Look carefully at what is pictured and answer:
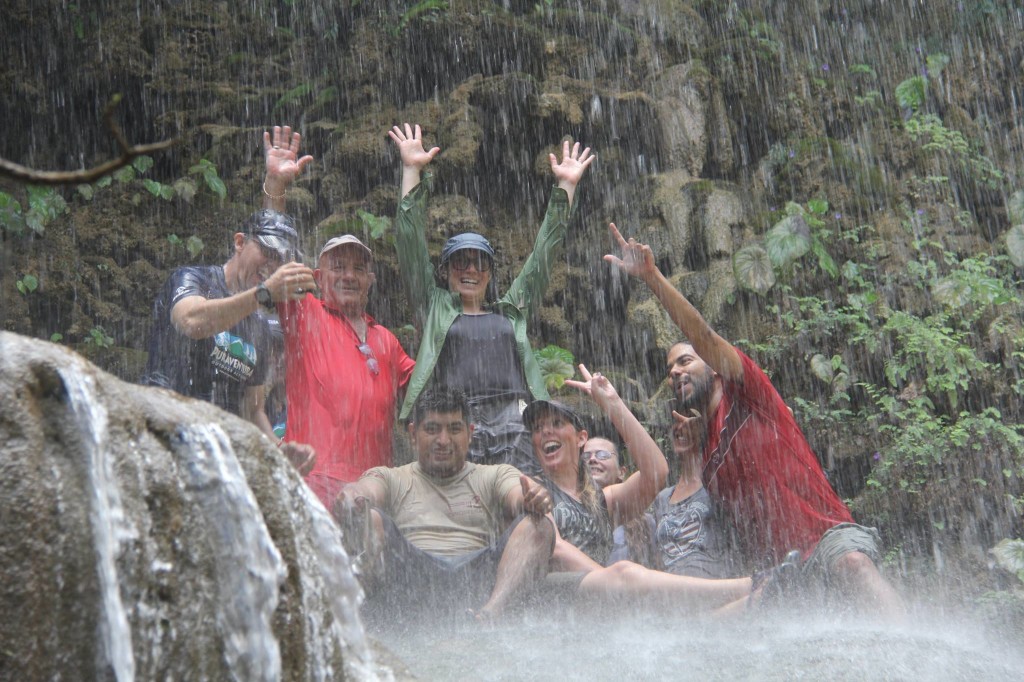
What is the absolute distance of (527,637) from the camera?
Answer: 155 inches

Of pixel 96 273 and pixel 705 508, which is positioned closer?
pixel 705 508

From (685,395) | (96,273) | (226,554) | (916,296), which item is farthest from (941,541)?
(96,273)

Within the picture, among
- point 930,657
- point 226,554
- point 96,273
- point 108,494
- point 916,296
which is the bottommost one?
point 930,657

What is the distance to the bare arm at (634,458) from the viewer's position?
4797 mm

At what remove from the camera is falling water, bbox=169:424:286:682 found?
2004 millimetres

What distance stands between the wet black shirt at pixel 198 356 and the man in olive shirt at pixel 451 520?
0.66 meters

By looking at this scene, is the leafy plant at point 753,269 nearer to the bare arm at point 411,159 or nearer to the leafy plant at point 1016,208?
the leafy plant at point 1016,208

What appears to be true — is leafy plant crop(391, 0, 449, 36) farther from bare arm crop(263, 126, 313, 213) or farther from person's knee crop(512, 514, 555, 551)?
person's knee crop(512, 514, 555, 551)

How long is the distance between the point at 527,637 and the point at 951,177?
7.30 metres

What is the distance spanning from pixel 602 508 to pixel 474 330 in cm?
113

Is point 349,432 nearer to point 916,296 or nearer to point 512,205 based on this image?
point 512,205

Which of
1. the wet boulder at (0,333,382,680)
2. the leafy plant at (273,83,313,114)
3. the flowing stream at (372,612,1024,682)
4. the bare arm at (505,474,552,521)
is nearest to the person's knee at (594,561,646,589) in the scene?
the flowing stream at (372,612,1024,682)

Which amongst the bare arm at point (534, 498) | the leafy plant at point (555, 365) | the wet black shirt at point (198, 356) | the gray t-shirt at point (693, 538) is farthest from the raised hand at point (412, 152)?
the leafy plant at point (555, 365)

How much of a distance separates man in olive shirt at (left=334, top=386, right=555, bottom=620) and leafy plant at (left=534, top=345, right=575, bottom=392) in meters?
2.80
